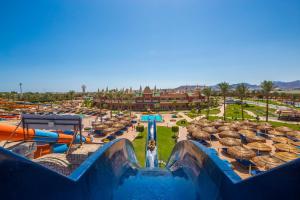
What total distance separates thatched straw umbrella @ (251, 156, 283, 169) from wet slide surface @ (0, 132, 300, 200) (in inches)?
440

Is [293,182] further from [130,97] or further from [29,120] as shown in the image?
[130,97]

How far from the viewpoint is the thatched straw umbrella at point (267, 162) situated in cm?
1349

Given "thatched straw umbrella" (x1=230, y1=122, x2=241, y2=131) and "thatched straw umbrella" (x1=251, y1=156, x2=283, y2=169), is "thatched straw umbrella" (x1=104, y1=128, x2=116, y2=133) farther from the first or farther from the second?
"thatched straw umbrella" (x1=251, y1=156, x2=283, y2=169)

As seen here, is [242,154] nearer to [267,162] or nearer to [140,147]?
[267,162]

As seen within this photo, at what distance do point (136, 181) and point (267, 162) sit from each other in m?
13.4

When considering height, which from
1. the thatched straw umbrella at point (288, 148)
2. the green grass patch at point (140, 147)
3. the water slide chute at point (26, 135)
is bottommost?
the green grass patch at point (140, 147)

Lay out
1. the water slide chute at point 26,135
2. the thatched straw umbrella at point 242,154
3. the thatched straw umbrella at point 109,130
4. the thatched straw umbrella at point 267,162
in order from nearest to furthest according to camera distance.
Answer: the water slide chute at point 26,135, the thatched straw umbrella at point 267,162, the thatched straw umbrella at point 242,154, the thatched straw umbrella at point 109,130

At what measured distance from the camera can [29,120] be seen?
14016 mm

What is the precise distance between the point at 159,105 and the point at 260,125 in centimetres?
3412

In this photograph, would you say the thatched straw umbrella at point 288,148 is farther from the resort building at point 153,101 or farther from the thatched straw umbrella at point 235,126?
the resort building at point 153,101

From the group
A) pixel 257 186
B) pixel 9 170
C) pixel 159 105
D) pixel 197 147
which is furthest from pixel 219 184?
pixel 159 105

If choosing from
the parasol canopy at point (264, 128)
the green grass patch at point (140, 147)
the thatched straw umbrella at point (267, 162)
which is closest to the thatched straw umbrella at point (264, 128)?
the parasol canopy at point (264, 128)

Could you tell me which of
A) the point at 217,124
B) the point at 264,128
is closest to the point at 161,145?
the point at 217,124

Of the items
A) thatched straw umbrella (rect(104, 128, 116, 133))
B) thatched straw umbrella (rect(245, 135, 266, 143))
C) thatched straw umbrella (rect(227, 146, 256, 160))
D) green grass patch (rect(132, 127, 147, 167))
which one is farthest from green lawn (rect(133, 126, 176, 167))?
thatched straw umbrella (rect(245, 135, 266, 143))
